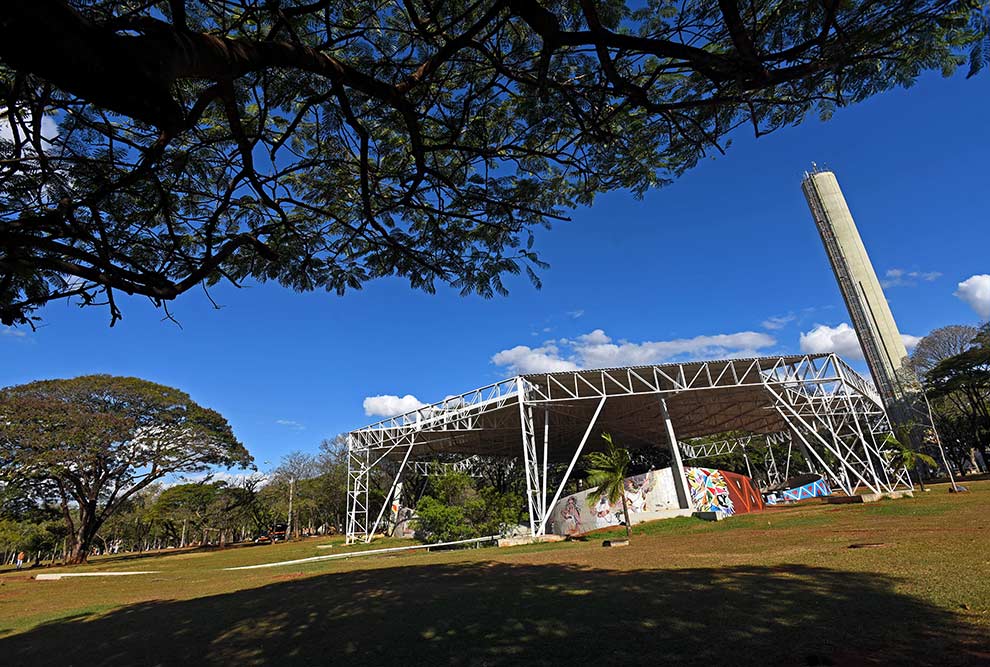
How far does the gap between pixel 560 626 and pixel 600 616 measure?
57 cm

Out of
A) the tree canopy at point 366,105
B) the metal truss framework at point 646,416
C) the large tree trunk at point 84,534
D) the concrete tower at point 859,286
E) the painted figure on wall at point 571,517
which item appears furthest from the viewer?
the concrete tower at point 859,286

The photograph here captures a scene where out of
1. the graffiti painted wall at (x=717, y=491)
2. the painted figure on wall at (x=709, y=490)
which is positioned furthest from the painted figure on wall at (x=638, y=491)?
the painted figure on wall at (x=709, y=490)

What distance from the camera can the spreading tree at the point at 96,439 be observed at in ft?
90.4

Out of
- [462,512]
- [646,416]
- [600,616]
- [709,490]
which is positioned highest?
[646,416]

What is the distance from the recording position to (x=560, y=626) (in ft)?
15.6

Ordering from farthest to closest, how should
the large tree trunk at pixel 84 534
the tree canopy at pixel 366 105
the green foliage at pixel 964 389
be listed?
the green foliage at pixel 964 389 → the large tree trunk at pixel 84 534 → the tree canopy at pixel 366 105

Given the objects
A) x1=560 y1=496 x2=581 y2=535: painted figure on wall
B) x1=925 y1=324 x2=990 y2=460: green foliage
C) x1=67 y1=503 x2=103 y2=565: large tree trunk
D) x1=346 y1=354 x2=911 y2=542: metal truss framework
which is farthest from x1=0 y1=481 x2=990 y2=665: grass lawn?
x1=925 y1=324 x2=990 y2=460: green foliage

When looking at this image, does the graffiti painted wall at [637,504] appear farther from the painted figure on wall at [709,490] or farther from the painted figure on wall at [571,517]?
the painted figure on wall at [709,490]

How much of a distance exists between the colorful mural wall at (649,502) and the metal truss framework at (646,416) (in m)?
0.89

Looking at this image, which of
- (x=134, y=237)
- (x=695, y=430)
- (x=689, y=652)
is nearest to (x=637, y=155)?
(x=689, y=652)

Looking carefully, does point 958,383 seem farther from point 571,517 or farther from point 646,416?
point 571,517

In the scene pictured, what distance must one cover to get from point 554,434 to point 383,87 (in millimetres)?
32408

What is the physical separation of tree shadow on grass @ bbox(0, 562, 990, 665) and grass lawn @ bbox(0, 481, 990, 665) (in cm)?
3

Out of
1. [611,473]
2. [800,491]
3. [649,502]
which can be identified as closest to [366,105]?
[611,473]
